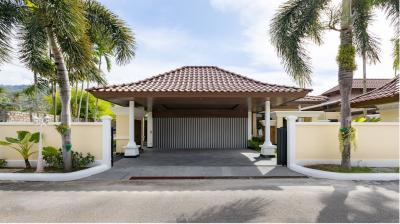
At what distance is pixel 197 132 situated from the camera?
19.4 metres

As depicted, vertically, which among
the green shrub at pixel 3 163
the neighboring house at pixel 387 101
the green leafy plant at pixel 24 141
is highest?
the neighboring house at pixel 387 101

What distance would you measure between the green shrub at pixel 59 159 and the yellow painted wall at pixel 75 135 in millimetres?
360

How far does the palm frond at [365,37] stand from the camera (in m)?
10.4

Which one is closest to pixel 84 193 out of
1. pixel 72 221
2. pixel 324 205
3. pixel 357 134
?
pixel 72 221

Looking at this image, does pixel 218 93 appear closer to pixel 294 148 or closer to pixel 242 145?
pixel 294 148

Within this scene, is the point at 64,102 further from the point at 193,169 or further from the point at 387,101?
the point at 387,101

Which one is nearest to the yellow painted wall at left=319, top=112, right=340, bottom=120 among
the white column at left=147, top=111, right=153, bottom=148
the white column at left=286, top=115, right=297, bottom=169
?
the white column at left=147, top=111, right=153, bottom=148

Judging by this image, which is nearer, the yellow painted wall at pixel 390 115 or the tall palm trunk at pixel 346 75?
the tall palm trunk at pixel 346 75

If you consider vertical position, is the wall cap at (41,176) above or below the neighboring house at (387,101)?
below

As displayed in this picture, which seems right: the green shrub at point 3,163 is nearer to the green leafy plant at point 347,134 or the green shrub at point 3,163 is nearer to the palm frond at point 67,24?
the palm frond at point 67,24

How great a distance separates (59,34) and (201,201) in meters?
6.75

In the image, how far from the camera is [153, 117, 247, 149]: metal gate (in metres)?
19.4

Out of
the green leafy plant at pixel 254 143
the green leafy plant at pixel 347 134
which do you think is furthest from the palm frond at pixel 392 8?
the green leafy plant at pixel 254 143

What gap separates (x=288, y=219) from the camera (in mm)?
5211
